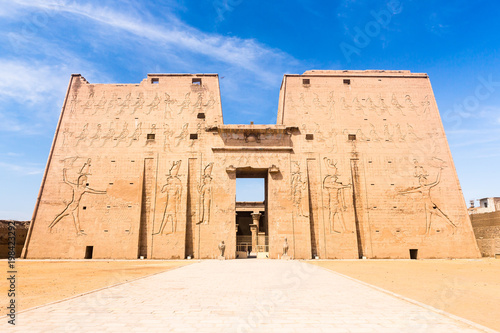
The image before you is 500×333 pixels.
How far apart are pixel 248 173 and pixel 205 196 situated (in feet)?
12.4

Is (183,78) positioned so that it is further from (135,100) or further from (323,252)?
(323,252)

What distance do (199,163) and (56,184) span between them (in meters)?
9.32

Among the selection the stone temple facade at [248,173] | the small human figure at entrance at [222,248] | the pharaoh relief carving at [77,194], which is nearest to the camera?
the small human figure at entrance at [222,248]

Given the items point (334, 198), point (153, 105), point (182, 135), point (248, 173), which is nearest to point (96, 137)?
point (153, 105)

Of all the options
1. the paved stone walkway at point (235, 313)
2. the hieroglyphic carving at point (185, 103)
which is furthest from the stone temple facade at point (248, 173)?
the paved stone walkway at point (235, 313)

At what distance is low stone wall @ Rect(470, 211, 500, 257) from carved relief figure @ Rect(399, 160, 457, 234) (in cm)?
325

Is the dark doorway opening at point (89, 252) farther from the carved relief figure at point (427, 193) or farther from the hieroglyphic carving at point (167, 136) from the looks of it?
the carved relief figure at point (427, 193)

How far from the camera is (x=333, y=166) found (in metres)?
21.0

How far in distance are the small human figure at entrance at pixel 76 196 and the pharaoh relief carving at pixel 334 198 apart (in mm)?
A: 14549

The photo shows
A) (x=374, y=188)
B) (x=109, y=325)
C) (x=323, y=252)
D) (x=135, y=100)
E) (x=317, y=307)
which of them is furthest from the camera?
(x=135, y=100)

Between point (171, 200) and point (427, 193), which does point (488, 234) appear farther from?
point (171, 200)

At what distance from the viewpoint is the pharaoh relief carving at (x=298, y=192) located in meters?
19.8

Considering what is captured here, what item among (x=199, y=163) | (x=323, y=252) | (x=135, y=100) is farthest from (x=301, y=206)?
(x=135, y=100)

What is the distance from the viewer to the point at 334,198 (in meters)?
20.3
